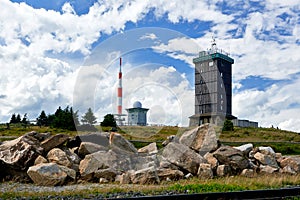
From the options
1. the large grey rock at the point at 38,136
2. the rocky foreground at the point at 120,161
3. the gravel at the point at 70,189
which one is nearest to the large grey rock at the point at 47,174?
the rocky foreground at the point at 120,161

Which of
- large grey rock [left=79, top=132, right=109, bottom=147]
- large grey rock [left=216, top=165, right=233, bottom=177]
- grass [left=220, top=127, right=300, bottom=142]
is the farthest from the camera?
grass [left=220, top=127, right=300, bottom=142]

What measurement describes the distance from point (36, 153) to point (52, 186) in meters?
2.61

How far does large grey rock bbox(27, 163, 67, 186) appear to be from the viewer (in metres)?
13.0

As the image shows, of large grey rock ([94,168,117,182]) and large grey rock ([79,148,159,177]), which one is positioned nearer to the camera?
large grey rock ([94,168,117,182])

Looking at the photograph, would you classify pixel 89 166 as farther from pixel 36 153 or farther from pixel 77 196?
pixel 77 196

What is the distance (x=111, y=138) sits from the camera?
16750mm

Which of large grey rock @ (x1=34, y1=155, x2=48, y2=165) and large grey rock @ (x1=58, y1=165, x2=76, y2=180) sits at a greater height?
large grey rock @ (x1=34, y1=155, x2=48, y2=165)

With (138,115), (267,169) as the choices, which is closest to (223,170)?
(267,169)

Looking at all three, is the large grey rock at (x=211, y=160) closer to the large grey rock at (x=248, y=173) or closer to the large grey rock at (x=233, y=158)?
the large grey rock at (x=233, y=158)

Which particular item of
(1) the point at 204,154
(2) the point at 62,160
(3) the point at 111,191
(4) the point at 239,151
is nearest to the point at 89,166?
(2) the point at 62,160

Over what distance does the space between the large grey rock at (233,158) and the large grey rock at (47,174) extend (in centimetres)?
680

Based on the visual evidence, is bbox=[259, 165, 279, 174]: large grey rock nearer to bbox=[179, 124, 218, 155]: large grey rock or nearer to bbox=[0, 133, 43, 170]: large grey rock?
bbox=[179, 124, 218, 155]: large grey rock

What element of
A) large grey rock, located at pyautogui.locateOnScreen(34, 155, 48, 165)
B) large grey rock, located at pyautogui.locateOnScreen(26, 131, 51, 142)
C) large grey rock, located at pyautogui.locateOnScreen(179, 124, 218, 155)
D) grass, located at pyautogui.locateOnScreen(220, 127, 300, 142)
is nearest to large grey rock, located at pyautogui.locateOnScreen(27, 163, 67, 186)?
large grey rock, located at pyautogui.locateOnScreen(34, 155, 48, 165)

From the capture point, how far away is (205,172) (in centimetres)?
1461
